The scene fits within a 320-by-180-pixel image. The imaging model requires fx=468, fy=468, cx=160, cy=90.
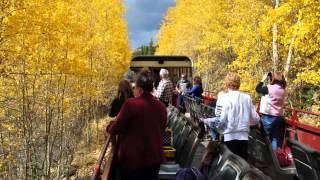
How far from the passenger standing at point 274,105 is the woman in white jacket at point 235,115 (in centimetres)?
152

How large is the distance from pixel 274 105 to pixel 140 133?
10.9 ft

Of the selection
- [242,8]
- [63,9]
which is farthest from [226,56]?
[63,9]

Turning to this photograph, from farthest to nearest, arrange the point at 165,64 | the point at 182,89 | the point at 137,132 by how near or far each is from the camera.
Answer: the point at 165,64 → the point at 182,89 → the point at 137,132

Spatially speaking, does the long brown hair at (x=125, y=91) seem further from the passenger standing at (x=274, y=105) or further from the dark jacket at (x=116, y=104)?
the passenger standing at (x=274, y=105)

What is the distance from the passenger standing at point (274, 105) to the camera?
22.4 ft

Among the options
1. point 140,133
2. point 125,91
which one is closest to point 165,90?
point 125,91

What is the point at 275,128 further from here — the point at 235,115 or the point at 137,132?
the point at 137,132

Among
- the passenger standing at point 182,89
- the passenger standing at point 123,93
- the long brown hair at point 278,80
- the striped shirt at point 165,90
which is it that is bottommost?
the passenger standing at point 182,89

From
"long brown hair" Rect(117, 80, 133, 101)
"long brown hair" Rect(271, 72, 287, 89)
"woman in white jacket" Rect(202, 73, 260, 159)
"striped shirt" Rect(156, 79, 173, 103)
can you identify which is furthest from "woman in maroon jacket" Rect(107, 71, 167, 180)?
"striped shirt" Rect(156, 79, 173, 103)

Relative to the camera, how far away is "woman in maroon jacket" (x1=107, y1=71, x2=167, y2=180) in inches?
161

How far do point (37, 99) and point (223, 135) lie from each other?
10.2 meters

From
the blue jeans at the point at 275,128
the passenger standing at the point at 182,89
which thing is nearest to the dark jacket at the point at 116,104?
the blue jeans at the point at 275,128

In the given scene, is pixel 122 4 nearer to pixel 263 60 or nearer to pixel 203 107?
pixel 263 60

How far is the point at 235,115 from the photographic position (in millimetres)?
5297
